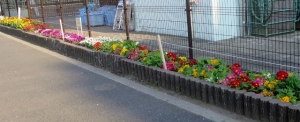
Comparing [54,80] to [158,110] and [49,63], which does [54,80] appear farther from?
[158,110]

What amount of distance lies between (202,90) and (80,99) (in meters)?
2.09

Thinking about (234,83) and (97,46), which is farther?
(97,46)

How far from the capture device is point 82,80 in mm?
7430

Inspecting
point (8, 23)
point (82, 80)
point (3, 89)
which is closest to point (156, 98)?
point (82, 80)

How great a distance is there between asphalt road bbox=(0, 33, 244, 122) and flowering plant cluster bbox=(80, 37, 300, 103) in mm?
497

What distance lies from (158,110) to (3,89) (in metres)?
3.52

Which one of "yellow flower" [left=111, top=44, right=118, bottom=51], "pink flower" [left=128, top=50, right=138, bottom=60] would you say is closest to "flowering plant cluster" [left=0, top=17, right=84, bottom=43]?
"yellow flower" [left=111, top=44, right=118, bottom=51]

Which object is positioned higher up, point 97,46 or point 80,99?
point 97,46

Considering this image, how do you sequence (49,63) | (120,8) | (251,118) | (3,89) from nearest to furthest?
(251,118) → (3,89) → (49,63) → (120,8)

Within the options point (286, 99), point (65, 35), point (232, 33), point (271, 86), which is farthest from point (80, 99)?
point (65, 35)

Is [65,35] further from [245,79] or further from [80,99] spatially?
[245,79]

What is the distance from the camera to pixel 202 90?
539cm

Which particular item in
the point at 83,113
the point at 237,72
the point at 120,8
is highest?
the point at 120,8

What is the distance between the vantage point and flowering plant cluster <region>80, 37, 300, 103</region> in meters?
4.67
